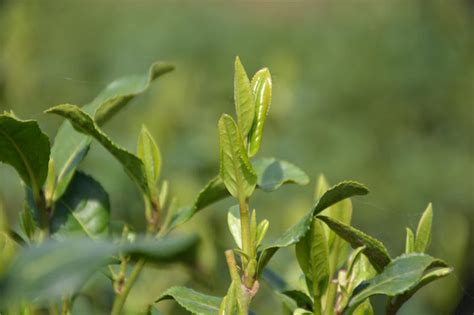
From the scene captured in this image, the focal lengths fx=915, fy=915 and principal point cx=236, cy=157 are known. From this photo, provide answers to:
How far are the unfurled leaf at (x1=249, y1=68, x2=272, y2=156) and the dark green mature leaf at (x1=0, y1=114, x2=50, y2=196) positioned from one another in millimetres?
201

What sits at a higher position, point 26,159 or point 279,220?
point 26,159

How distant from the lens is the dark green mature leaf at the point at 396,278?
0.83 metres

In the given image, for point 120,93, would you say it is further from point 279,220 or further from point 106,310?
point 279,220

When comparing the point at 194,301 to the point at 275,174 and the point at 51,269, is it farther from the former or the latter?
the point at 51,269

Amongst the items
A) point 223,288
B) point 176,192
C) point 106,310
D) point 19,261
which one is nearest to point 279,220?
point 176,192

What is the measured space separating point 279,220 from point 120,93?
2014 millimetres

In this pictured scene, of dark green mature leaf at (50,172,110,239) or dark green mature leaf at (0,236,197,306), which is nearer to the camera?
dark green mature leaf at (0,236,197,306)

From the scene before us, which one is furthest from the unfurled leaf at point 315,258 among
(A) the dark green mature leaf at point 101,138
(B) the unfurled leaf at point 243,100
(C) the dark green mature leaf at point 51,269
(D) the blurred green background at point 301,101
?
(D) the blurred green background at point 301,101

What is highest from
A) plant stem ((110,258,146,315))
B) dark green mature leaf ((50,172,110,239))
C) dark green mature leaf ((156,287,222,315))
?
dark green mature leaf ((50,172,110,239))

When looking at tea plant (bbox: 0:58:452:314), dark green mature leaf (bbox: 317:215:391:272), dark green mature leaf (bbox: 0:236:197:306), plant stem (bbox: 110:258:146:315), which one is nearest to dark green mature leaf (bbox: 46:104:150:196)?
tea plant (bbox: 0:58:452:314)

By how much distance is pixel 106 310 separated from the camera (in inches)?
53.2

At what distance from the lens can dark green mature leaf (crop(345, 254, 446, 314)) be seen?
0.83 meters

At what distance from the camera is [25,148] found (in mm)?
868

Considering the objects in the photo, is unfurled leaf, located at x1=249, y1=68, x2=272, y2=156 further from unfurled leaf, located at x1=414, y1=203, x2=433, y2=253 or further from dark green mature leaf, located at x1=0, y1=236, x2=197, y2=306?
dark green mature leaf, located at x1=0, y1=236, x2=197, y2=306
